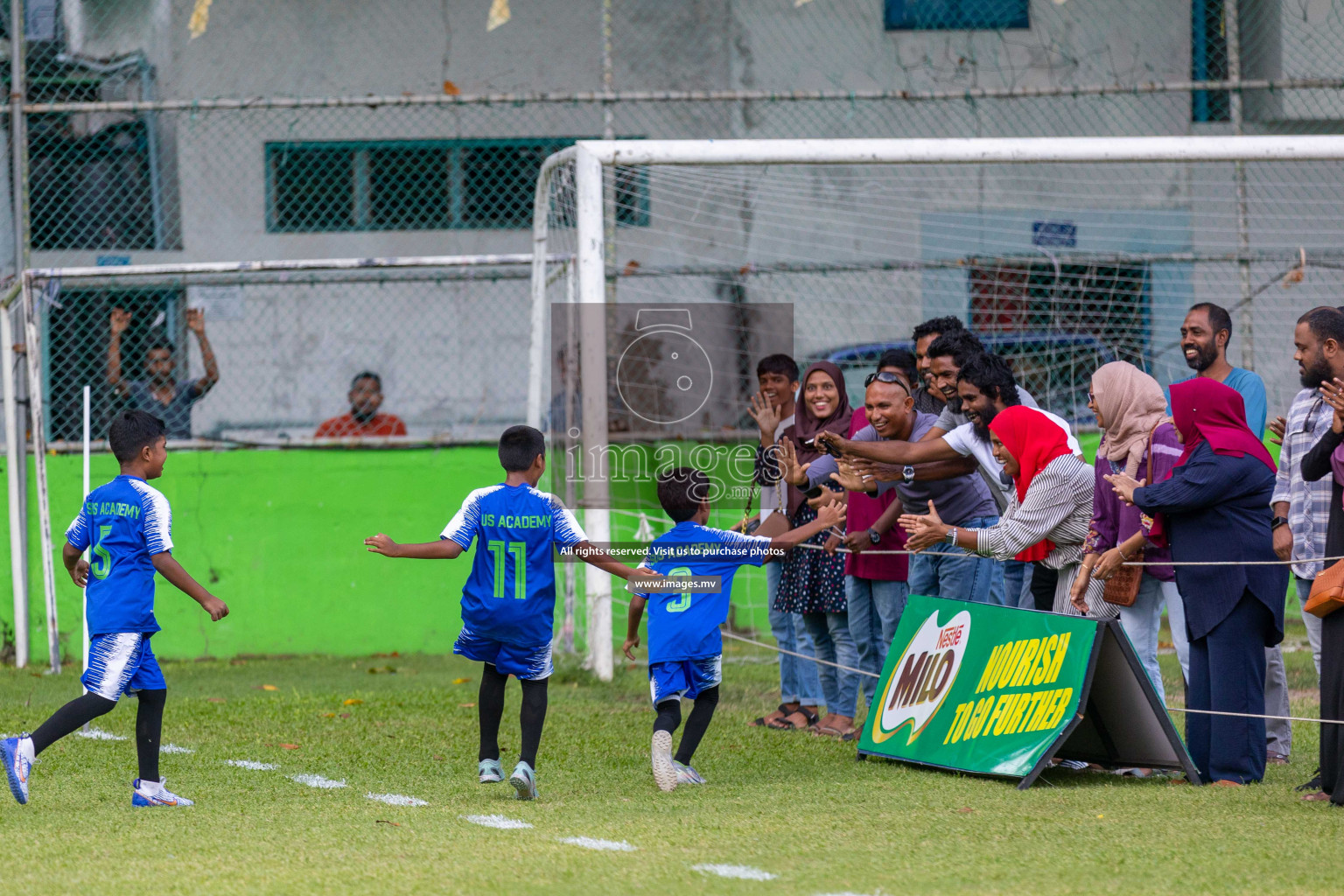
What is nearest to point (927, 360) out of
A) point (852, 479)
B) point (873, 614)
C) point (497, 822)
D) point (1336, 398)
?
point (852, 479)

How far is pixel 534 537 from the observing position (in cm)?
542

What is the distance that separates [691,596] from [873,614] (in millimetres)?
1574

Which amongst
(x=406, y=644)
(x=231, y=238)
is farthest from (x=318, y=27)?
(x=406, y=644)

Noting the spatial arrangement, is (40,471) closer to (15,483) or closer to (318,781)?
(15,483)

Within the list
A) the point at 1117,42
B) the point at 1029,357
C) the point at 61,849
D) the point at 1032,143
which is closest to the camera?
the point at 61,849

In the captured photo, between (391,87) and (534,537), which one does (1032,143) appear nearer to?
(534,537)

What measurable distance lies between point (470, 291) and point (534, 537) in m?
6.70

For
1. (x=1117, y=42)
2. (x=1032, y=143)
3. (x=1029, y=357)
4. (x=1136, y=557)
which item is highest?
(x=1117, y=42)

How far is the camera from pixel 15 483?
935cm

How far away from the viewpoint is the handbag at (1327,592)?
4.98 metres

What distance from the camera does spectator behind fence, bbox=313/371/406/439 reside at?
1025 cm

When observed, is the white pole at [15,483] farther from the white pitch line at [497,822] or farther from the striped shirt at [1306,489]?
the striped shirt at [1306,489]

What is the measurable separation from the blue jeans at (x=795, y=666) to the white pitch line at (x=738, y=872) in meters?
3.07

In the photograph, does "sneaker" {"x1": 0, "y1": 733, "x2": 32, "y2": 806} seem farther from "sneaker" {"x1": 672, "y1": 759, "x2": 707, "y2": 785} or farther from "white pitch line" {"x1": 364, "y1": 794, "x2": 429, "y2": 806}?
"sneaker" {"x1": 672, "y1": 759, "x2": 707, "y2": 785}
